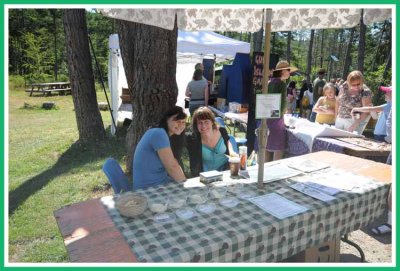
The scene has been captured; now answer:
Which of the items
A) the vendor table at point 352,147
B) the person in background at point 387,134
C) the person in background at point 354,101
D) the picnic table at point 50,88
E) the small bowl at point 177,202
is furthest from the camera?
the picnic table at point 50,88

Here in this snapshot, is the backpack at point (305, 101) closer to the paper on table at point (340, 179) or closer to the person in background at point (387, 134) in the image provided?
the person in background at point (387, 134)

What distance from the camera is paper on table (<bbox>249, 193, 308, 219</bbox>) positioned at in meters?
1.69

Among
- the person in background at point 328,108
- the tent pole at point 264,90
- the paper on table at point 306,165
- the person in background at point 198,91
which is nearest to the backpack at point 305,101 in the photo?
the person in background at point 198,91

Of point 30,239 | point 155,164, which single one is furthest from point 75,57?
point 155,164

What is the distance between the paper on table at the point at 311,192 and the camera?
74.2 inches

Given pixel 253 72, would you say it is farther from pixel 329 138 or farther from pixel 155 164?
pixel 155 164

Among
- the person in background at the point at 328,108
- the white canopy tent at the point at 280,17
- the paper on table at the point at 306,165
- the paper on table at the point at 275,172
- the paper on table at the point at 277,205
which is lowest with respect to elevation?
the paper on table at the point at 277,205

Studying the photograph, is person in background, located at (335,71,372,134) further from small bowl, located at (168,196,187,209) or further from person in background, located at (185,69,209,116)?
person in background, located at (185,69,209,116)

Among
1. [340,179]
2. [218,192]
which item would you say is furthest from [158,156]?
[340,179]

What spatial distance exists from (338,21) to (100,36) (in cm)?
2947

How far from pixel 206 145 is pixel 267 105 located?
1226mm

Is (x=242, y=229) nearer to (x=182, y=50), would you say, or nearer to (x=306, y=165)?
(x=306, y=165)

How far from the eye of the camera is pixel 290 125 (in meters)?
4.43

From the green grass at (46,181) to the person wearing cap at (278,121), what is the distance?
7.21 ft
